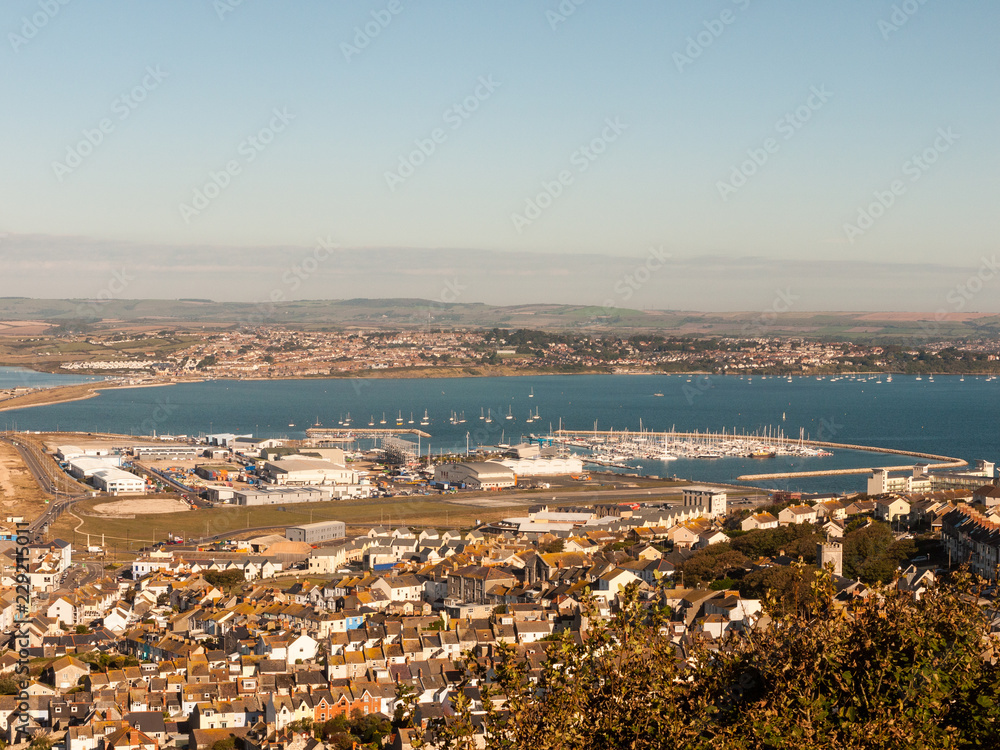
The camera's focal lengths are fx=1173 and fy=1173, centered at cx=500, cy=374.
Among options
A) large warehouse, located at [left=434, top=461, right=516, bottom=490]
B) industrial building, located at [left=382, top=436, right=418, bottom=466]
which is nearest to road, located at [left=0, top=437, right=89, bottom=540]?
large warehouse, located at [left=434, top=461, right=516, bottom=490]

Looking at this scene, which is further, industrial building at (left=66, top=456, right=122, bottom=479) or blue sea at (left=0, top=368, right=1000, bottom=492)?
blue sea at (left=0, top=368, right=1000, bottom=492)

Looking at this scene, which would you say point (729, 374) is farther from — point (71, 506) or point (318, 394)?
point (71, 506)

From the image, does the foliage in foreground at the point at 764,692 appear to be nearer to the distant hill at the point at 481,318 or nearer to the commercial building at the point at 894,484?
the commercial building at the point at 894,484

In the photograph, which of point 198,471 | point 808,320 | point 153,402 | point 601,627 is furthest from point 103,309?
point 601,627

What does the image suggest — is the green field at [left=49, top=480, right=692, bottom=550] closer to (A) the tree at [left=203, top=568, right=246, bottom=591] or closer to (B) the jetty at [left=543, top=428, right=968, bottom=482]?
(A) the tree at [left=203, top=568, right=246, bottom=591]

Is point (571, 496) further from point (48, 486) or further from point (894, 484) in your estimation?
point (48, 486)

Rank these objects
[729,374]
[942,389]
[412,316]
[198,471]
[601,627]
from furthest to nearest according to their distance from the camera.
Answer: [412,316] < [729,374] < [942,389] < [198,471] < [601,627]

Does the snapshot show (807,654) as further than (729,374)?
No
